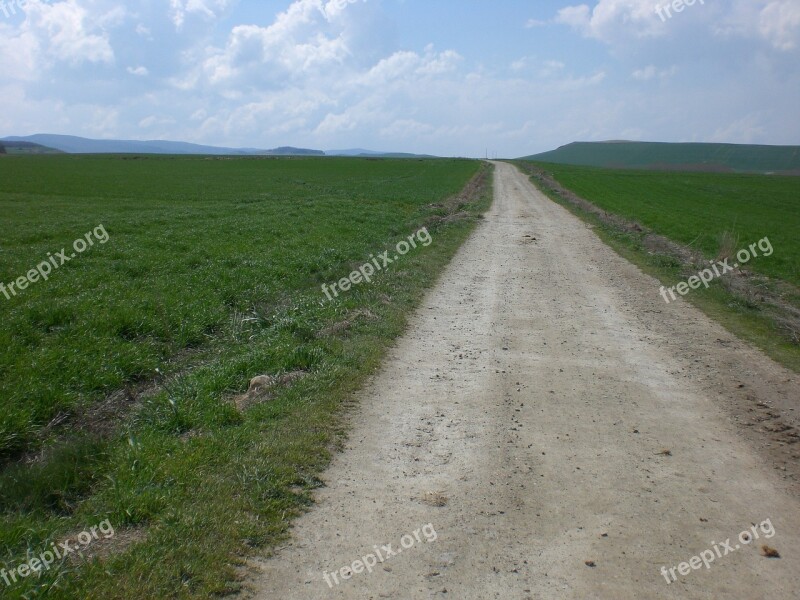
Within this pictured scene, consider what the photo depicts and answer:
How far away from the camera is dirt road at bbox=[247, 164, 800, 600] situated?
386 centimetres

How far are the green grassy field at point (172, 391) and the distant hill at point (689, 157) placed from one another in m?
118

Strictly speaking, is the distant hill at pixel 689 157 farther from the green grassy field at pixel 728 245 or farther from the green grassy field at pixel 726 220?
the green grassy field at pixel 728 245

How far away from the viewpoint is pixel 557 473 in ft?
16.7

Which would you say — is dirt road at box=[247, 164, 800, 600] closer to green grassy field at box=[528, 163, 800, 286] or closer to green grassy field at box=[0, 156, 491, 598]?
green grassy field at box=[0, 156, 491, 598]

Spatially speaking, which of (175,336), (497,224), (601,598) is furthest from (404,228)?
(601,598)

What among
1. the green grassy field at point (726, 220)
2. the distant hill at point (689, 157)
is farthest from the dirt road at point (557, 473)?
the distant hill at point (689, 157)

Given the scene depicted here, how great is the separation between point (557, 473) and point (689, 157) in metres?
166

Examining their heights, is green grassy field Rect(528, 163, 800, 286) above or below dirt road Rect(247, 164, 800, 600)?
above

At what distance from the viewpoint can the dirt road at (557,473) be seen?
3.86 m

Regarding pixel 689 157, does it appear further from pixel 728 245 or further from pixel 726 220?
pixel 728 245

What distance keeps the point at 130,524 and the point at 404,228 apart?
1825cm

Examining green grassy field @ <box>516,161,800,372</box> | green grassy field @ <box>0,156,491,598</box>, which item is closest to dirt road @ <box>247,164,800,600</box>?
green grassy field @ <box>0,156,491,598</box>

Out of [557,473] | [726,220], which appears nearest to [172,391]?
[557,473]

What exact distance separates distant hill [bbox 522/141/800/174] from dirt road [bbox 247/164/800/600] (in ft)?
394
